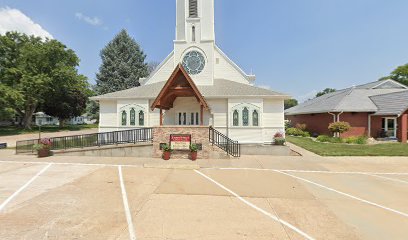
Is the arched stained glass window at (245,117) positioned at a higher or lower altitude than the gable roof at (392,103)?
lower

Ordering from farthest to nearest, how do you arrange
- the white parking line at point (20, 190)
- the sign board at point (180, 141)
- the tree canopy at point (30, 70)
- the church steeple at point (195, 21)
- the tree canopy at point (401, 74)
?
the tree canopy at point (401, 74), the tree canopy at point (30, 70), the church steeple at point (195, 21), the sign board at point (180, 141), the white parking line at point (20, 190)

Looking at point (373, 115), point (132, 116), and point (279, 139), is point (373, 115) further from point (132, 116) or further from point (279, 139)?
point (132, 116)

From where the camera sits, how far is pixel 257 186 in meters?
8.27

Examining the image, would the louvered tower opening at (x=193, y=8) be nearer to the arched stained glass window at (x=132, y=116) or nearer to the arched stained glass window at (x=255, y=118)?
the arched stained glass window at (x=132, y=116)

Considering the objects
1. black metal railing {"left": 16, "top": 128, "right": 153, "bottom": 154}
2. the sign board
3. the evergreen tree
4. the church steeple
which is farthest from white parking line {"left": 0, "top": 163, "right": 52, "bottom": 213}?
the evergreen tree

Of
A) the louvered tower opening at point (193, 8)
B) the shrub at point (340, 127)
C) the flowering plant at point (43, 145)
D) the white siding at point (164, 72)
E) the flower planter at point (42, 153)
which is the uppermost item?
the louvered tower opening at point (193, 8)

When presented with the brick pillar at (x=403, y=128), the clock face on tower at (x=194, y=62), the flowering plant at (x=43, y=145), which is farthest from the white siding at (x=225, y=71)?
the brick pillar at (x=403, y=128)

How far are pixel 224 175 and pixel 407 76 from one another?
7069cm

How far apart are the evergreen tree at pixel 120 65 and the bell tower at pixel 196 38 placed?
25284 mm

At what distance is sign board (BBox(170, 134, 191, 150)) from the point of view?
46.1 feet

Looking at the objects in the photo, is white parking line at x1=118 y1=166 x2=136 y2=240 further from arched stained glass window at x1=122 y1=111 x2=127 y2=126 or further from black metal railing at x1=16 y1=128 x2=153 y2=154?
arched stained glass window at x1=122 y1=111 x2=127 y2=126

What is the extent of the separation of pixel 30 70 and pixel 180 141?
37058 mm

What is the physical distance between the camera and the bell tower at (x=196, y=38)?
20359 mm

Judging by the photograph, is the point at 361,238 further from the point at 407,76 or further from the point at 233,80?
the point at 407,76
